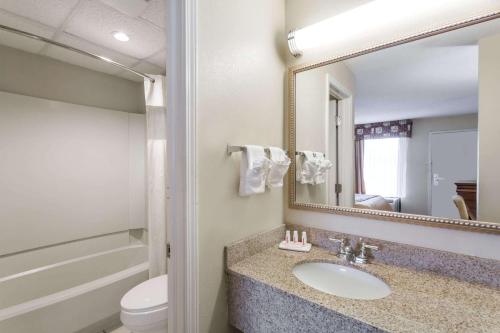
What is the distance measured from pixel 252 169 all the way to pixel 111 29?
1584 mm

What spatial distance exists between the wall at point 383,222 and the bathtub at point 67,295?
1.56m

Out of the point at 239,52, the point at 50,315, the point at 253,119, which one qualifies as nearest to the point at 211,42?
the point at 239,52

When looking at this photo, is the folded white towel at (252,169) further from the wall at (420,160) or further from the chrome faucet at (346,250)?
the wall at (420,160)

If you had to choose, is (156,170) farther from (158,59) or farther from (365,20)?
(365,20)

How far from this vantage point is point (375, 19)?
109cm

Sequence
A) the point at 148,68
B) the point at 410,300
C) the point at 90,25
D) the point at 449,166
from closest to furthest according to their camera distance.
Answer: the point at 410,300, the point at 449,166, the point at 90,25, the point at 148,68

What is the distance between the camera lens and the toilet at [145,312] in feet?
4.50

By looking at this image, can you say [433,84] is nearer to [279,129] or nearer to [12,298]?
[279,129]

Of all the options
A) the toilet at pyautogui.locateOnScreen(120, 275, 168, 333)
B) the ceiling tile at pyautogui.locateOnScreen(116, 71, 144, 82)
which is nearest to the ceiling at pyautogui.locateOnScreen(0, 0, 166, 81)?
the ceiling tile at pyautogui.locateOnScreen(116, 71, 144, 82)

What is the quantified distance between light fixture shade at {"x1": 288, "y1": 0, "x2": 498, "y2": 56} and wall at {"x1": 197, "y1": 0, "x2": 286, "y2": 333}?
0.21 metres

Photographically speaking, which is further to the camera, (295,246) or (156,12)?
(156,12)

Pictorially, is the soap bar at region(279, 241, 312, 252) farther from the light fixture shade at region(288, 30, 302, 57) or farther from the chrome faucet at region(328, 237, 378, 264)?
the light fixture shade at region(288, 30, 302, 57)

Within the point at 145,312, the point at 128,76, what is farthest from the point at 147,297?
the point at 128,76

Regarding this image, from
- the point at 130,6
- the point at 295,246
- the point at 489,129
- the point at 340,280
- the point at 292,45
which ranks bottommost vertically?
the point at 340,280
